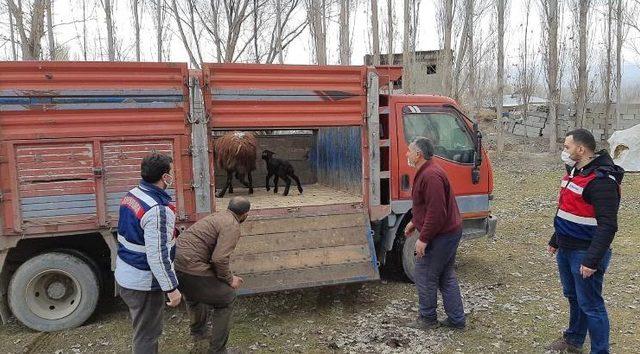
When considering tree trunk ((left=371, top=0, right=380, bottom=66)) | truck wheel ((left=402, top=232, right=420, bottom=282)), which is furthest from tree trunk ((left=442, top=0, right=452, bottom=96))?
truck wheel ((left=402, top=232, right=420, bottom=282))

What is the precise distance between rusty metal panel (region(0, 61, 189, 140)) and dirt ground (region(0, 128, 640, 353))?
197cm

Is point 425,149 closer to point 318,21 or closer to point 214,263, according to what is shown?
point 214,263

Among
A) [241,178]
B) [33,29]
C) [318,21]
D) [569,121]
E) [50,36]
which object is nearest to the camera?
[241,178]

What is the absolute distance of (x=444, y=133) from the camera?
6121 millimetres

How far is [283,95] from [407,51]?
537 inches

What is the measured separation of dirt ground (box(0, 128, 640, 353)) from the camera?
4.48 m

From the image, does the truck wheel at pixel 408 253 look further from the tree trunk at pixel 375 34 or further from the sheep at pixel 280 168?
the tree trunk at pixel 375 34

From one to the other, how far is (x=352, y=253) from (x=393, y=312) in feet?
2.54

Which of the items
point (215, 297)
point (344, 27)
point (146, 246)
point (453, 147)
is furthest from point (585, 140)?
point (344, 27)

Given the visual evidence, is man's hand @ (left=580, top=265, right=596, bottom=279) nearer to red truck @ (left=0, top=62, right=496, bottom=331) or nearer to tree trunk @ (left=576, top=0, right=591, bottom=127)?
red truck @ (left=0, top=62, right=496, bottom=331)

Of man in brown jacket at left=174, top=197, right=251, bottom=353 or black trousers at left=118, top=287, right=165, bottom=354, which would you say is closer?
black trousers at left=118, top=287, right=165, bottom=354

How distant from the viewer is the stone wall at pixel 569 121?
22.1 m

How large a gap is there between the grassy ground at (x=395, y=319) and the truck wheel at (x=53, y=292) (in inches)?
5.9

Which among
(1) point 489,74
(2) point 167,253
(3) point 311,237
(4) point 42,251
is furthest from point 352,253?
(1) point 489,74
